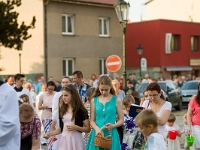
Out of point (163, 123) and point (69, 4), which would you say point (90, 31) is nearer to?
point (69, 4)

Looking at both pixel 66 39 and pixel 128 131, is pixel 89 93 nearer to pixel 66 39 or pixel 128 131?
pixel 128 131

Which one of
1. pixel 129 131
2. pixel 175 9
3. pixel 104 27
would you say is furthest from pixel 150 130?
pixel 175 9

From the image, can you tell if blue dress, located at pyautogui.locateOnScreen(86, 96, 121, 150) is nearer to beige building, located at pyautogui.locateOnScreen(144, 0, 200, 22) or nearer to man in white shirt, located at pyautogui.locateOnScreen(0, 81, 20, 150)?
man in white shirt, located at pyautogui.locateOnScreen(0, 81, 20, 150)

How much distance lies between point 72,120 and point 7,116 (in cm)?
342

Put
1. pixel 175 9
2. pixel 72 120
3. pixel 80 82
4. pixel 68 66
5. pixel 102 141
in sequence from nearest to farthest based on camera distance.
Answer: pixel 102 141
pixel 72 120
pixel 80 82
pixel 68 66
pixel 175 9

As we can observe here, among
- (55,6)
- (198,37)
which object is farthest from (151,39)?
(55,6)

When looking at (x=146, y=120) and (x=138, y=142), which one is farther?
(x=138, y=142)

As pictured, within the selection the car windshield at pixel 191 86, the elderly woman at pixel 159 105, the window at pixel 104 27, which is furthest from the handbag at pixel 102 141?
the window at pixel 104 27

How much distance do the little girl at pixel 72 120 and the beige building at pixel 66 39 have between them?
2448 cm

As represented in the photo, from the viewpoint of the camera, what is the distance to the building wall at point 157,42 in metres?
41.9

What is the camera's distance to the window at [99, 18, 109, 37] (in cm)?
3594

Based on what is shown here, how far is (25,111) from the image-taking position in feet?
18.5

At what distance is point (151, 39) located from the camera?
42.5 metres

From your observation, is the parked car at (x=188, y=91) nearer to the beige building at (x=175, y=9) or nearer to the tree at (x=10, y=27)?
the tree at (x=10, y=27)
